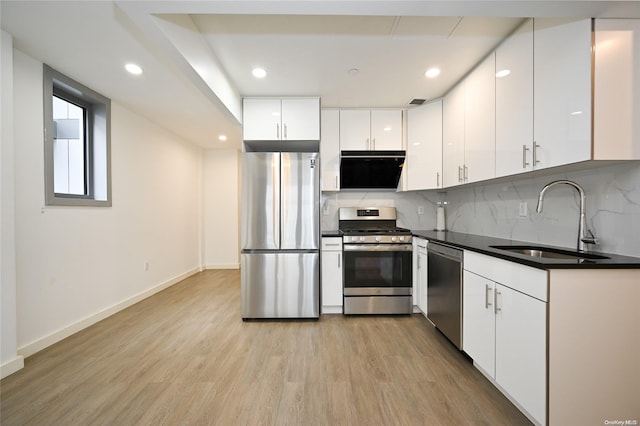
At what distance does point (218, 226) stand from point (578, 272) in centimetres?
529

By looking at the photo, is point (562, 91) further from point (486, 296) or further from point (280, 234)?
point (280, 234)

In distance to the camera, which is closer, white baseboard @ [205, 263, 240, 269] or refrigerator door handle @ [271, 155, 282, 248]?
refrigerator door handle @ [271, 155, 282, 248]

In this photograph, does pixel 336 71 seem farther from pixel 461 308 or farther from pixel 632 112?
pixel 461 308

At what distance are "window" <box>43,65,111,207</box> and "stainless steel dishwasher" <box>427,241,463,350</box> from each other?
355cm

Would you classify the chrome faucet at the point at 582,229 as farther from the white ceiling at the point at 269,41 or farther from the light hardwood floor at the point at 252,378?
the light hardwood floor at the point at 252,378

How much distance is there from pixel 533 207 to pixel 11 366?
13.7ft

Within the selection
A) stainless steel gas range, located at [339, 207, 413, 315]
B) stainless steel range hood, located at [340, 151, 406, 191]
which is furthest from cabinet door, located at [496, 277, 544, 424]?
stainless steel range hood, located at [340, 151, 406, 191]

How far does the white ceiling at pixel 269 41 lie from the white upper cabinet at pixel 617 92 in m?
0.12

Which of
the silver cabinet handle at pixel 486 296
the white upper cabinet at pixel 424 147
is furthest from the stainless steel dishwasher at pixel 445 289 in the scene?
the white upper cabinet at pixel 424 147

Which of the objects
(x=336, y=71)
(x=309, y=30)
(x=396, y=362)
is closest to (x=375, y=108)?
(x=336, y=71)

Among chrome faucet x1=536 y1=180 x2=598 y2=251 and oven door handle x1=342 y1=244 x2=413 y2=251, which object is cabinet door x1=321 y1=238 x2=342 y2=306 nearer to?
oven door handle x1=342 y1=244 x2=413 y2=251

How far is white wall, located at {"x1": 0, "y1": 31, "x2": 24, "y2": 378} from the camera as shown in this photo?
1.82 metres

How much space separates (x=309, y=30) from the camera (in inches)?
72.7

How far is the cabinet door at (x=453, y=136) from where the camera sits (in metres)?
2.55
